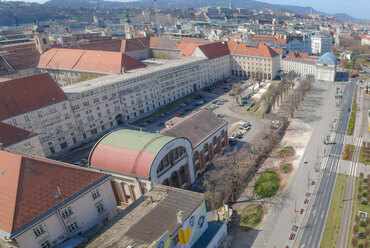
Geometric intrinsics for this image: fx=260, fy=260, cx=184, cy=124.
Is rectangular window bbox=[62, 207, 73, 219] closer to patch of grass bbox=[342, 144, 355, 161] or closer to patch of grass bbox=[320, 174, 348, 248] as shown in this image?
patch of grass bbox=[320, 174, 348, 248]

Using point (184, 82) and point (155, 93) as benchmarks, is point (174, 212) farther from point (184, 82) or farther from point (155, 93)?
point (184, 82)

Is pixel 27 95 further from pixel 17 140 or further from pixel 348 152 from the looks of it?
pixel 348 152

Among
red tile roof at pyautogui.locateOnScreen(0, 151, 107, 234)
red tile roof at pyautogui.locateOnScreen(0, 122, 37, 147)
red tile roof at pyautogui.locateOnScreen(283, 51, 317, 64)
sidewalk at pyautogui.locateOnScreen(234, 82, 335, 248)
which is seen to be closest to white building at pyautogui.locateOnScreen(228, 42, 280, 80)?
red tile roof at pyautogui.locateOnScreen(283, 51, 317, 64)

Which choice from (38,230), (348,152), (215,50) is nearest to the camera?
(38,230)

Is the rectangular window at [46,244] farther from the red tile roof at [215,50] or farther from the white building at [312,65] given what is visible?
the white building at [312,65]

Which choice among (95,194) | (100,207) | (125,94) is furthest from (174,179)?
(125,94)

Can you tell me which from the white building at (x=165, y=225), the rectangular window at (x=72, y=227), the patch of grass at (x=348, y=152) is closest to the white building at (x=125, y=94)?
the rectangular window at (x=72, y=227)
